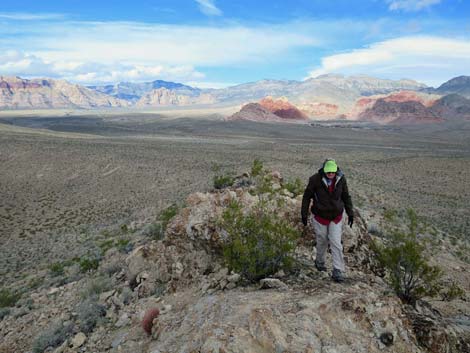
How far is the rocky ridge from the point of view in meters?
4.22

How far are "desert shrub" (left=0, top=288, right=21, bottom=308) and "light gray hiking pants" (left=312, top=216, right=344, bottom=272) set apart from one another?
26.9ft

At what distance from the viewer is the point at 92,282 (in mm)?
8547

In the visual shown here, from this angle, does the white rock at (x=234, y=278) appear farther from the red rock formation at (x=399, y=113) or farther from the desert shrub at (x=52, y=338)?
the red rock formation at (x=399, y=113)

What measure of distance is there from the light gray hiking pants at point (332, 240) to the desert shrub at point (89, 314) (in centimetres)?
414

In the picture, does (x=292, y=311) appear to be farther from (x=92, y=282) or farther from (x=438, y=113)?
(x=438, y=113)

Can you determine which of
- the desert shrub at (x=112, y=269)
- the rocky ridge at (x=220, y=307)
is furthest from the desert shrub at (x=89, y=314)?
the desert shrub at (x=112, y=269)

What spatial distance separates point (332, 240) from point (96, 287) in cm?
548

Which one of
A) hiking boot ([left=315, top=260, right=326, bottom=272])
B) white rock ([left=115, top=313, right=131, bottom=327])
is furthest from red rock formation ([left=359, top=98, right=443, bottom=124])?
white rock ([left=115, top=313, right=131, bottom=327])

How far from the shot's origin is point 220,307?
16.0ft

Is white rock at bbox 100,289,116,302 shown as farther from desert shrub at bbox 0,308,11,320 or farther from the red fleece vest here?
the red fleece vest

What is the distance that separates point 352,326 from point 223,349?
5.26 feet

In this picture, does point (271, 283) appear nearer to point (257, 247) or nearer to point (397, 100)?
point (257, 247)

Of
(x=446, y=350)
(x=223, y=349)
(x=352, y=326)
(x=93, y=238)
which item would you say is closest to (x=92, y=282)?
(x=223, y=349)

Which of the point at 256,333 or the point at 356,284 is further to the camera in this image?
the point at 356,284
